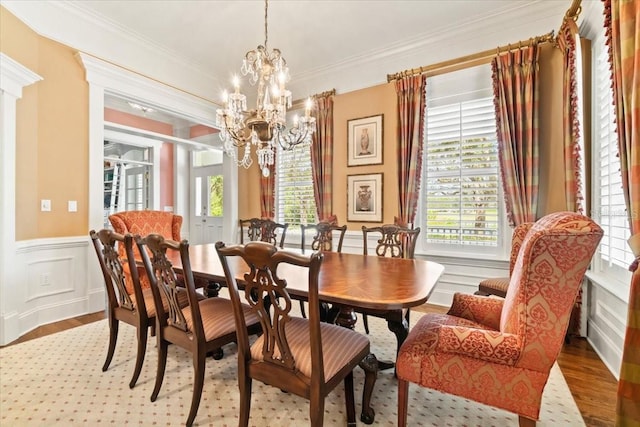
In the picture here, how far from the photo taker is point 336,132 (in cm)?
417

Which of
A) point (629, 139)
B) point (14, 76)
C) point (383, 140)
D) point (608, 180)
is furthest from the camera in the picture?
point (383, 140)

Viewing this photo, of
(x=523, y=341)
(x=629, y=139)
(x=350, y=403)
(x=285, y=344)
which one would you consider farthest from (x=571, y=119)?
(x=285, y=344)

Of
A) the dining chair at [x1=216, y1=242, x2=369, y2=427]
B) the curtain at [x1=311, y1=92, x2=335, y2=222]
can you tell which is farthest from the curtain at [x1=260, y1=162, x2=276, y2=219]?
the dining chair at [x1=216, y1=242, x2=369, y2=427]

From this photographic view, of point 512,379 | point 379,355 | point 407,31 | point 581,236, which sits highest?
point 407,31

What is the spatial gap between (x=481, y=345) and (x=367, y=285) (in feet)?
1.87

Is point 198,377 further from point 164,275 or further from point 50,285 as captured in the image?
point 50,285

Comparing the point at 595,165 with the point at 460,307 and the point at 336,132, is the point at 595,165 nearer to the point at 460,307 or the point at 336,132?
the point at 460,307

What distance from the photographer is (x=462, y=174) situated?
11.1 feet

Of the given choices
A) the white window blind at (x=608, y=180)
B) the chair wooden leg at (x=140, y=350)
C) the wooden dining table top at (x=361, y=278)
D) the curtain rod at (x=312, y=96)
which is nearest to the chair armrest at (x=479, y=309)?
the wooden dining table top at (x=361, y=278)

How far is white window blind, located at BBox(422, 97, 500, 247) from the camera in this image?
10.6 ft

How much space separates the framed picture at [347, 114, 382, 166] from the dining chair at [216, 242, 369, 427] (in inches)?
108

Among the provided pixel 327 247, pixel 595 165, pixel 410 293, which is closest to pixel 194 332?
pixel 410 293

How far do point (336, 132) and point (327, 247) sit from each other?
1.59m

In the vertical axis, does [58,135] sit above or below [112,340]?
above
